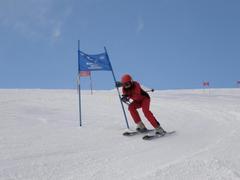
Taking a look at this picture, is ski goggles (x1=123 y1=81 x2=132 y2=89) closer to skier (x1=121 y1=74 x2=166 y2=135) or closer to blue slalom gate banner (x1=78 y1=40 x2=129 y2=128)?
skier (x1=121 y1=74 x2=166 y2=135)

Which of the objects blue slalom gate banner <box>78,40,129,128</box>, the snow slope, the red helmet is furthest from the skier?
blue slalom gate banner <box>78,40,129,128</box>

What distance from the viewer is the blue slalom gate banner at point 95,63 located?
7770mm

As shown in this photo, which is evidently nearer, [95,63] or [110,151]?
[110,151]

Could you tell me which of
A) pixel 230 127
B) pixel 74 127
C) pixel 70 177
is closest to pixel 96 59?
pixel 74 127

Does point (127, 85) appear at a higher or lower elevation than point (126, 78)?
lower

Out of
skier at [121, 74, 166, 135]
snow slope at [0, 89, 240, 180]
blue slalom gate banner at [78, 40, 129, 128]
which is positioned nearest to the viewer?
snow slope at [0, 89, 240, 180]

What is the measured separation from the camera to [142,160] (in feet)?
14.0

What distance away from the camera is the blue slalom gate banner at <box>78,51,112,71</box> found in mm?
7770

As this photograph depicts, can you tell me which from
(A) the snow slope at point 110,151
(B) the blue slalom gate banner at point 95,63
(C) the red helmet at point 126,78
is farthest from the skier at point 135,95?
(B) the blue slalom gate banner at point 95,63

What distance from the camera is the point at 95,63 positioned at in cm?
777

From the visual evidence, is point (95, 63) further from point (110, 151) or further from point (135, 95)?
point (110, 151)

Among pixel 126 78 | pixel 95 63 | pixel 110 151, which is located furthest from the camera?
pixel 95 63

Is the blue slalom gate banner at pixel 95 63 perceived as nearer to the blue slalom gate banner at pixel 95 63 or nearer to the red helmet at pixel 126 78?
the blue slalom gate banner at pixel 95 63

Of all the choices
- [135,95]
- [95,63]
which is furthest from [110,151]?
[95,63]
